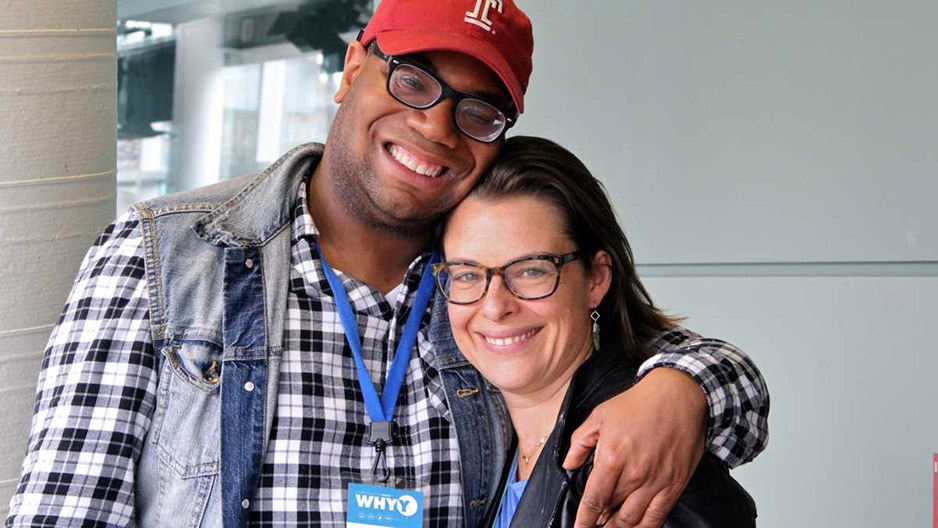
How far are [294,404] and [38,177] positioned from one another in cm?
66

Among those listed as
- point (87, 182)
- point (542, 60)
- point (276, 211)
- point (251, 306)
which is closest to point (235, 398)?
point (251, 306)

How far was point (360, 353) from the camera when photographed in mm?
2188

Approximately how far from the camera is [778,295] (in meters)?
3.26

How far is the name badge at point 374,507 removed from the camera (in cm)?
207

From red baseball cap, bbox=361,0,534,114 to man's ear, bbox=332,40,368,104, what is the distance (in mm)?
100

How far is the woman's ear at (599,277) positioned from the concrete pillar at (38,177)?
1.00 metres

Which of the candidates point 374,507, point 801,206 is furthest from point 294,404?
point 801,206

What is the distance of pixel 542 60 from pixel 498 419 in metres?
1.77

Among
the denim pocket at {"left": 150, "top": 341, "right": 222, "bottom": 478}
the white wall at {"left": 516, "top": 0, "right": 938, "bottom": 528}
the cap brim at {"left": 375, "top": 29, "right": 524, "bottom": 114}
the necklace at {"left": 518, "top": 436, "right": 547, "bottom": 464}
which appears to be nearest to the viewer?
the denim pocket at {"left": 150, "top": 341, "right": 222, "bottom": 478}

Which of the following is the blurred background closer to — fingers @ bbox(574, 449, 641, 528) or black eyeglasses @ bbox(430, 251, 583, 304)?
black eyeglasses @ bbox(430, 251, 583, 304)

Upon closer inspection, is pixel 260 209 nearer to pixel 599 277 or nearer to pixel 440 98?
pixel 440 98

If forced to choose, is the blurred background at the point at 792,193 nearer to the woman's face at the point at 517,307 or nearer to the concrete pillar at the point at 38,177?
the concrete pillar at the point at 38,177

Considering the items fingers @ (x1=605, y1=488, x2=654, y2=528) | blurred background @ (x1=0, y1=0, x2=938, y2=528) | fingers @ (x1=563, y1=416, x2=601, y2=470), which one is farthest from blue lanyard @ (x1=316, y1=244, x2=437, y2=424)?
blurred background @ (x1=0, y1=0, x2=938, y2=528)

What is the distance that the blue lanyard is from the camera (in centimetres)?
216
